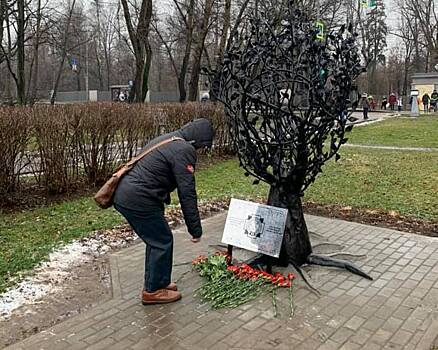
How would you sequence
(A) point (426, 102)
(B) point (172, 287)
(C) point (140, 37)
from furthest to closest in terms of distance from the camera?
1. (A) point (426, 102)
2. (C) point (140, 37)
3. (B) point (172, 287)

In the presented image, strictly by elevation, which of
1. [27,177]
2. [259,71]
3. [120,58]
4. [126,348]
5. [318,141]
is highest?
[120,58]

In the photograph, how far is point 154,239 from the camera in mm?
4438

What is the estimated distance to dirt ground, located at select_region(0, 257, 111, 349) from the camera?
417 cm

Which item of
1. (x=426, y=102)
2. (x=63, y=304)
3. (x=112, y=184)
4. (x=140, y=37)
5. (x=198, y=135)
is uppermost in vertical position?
(x=140, y=37)

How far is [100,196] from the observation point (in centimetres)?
431

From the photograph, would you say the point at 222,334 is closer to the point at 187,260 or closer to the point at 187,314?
the point at 187,314

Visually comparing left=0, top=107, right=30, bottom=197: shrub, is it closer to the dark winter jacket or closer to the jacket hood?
the dark winter jacket

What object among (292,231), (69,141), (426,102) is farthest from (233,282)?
(426,102)

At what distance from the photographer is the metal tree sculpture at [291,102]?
16.4 feet

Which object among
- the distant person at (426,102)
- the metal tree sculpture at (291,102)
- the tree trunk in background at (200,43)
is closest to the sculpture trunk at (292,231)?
the metal tree sculpture at (291,102)

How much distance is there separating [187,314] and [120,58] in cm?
5914

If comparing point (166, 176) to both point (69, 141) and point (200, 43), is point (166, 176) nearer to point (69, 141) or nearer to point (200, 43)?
point (69, 141)

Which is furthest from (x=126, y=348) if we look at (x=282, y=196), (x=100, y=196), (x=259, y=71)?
(x=259, y=71)

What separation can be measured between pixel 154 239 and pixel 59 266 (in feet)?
5.74
